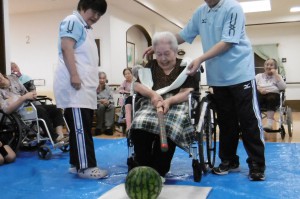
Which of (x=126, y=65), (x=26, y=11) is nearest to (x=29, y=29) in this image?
(x=26, y=11)

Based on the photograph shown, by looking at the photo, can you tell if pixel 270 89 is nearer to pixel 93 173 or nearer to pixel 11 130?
pixel 93 173

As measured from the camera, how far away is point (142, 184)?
1525mm

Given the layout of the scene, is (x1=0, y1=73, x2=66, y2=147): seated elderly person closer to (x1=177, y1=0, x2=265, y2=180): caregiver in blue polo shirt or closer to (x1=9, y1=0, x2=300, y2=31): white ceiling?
(x1=177, y1=0, x2=265, y2=180): caregiver in blue polo shirt

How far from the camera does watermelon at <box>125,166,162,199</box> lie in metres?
1.52

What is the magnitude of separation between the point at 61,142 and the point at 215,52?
5.99ft

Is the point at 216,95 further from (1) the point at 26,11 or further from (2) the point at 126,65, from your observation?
(1) the point at 26,11

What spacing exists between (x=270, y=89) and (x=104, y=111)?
8.04ft

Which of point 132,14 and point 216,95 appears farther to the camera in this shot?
point 132,14

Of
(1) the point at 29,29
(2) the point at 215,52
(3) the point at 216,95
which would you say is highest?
(1) the point at 29,29

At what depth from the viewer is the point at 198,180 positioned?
6.72 ft

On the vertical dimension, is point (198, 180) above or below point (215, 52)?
below

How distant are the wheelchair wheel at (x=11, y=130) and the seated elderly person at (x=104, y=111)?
6.11ft

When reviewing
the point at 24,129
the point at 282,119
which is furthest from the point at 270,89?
the point at 24,129

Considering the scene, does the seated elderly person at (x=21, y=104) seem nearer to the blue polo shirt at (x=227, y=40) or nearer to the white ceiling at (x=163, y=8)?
the blue polo shirt at (x=227, y=40)
